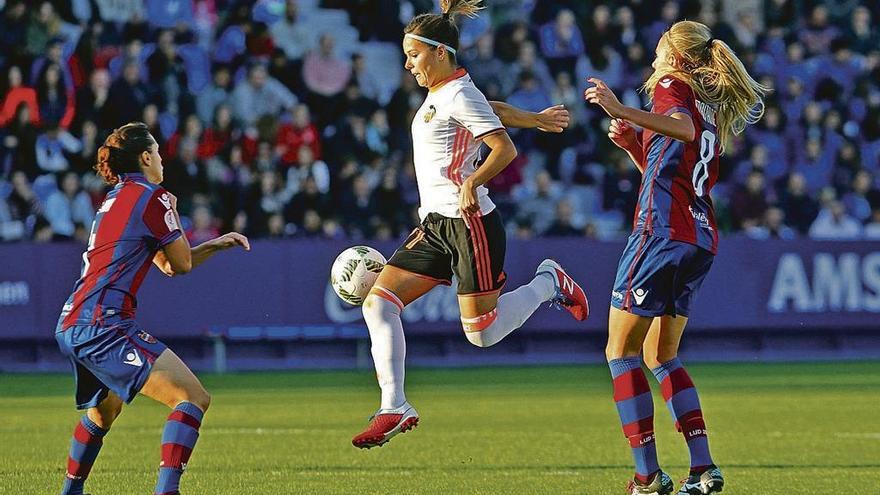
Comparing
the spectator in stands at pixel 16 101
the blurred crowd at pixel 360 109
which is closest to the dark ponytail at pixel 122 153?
the blurred crowd at pixel 360 109

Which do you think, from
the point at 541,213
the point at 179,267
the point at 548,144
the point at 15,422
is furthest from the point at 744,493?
the point at 548,144

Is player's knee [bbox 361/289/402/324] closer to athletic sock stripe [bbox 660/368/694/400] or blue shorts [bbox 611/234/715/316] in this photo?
blue shorts [bbox 611/234/715/316]

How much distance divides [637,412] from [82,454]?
262 centimetres

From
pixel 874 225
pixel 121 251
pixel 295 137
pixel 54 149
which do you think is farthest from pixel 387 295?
pixel 874 225

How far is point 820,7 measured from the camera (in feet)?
77.5

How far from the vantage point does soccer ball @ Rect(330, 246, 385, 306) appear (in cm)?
865

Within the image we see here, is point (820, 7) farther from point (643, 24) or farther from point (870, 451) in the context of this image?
point (870, 451)

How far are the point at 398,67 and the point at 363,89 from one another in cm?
139

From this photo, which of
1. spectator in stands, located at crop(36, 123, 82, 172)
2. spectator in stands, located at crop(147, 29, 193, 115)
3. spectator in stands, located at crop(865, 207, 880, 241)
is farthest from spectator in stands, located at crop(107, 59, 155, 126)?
spectator in stands, located at crop(865, 207, 880, 241)

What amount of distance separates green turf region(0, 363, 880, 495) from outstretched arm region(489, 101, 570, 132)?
1.90 m

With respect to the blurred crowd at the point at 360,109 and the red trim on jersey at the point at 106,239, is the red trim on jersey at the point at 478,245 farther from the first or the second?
the blurred crowd at the point at 360,109

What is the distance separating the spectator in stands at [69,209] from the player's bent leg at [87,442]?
1093cm

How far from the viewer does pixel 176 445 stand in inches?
275

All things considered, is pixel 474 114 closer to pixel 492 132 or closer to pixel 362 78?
pixel 492 132
